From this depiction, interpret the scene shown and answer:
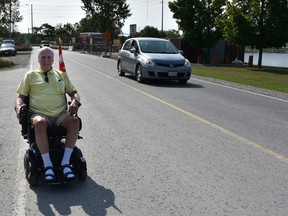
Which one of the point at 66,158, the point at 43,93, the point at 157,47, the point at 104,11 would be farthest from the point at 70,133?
the point at 104,11

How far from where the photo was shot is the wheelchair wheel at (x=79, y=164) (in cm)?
478

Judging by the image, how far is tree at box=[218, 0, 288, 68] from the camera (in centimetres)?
2911

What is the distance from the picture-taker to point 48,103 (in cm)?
506

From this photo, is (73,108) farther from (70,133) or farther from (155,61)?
(155,61)

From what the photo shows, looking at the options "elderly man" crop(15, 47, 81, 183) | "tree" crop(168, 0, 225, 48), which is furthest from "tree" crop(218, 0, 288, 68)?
"elderly man" crop(15, 47, 81, 183)

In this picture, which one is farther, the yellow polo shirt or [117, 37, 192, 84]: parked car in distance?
[117, 37, 192, 84]: parked car in distance

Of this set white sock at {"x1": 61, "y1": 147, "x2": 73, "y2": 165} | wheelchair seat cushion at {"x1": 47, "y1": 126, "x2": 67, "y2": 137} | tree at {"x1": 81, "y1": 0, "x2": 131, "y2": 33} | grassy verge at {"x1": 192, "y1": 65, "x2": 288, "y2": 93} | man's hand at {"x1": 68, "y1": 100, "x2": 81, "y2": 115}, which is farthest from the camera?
tree at {"x1": 81, "y1": 0, "x2": 131, "y2": 33}

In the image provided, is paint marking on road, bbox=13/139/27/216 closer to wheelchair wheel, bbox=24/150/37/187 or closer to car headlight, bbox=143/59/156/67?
wheelchair wheel, bbox=24/150/37/187

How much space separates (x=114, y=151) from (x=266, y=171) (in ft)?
6.92

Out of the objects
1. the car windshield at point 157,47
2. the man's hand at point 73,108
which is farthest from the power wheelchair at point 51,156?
the car windshield at point 157,47

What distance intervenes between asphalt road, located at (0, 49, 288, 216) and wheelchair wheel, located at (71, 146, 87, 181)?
108mm

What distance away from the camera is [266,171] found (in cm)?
524

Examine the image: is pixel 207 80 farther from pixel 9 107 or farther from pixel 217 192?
pixel 217 192

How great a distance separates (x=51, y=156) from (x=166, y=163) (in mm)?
1520
